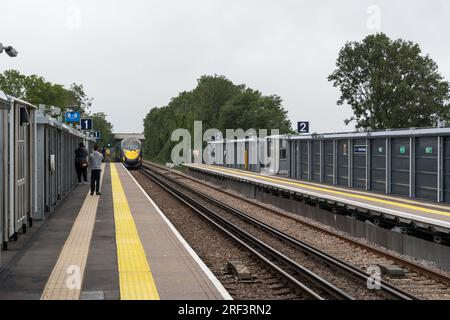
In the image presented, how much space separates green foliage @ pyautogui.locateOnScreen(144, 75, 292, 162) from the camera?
274 ft

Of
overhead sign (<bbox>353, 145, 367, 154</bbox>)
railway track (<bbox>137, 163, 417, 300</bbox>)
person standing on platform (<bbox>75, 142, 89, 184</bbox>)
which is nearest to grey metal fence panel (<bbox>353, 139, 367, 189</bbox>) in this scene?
overhead sign (<bbox>353, 145, 367, 154</bbox>)

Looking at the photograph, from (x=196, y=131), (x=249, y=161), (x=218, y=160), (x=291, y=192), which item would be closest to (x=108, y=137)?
(x=196, y=131)

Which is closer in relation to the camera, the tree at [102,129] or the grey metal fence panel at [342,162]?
the grey metal fence panel at [342,162]

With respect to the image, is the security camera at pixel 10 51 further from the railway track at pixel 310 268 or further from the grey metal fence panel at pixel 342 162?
A: the grey metal fence panel at pixel 342 162

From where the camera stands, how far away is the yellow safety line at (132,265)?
7758 millimetres

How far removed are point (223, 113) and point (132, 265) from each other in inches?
3108

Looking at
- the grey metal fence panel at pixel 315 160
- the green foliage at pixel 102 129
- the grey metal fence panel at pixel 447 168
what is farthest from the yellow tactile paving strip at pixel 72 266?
the green foliage at pixel 102 129

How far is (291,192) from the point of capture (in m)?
21.6

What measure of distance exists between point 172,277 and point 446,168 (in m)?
10.3

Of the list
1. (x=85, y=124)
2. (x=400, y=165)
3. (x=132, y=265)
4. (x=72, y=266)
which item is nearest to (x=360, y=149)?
(x=400, y=165)

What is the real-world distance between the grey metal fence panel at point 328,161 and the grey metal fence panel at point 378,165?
159 inches

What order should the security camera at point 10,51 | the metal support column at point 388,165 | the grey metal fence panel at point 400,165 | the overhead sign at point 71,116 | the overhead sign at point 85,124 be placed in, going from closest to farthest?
the security camera at point 10,51 < the grey metal fence panel at point 400,165 < the metal support column at point 388,165 < the overhead sign at point 71,116 < the overhead sign at point 85,124

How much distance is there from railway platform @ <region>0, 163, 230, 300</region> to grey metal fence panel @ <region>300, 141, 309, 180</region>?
14.5m

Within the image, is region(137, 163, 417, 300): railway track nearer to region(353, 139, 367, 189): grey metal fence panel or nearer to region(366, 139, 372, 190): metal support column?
region(366, 139, 372, 190): metal support column
